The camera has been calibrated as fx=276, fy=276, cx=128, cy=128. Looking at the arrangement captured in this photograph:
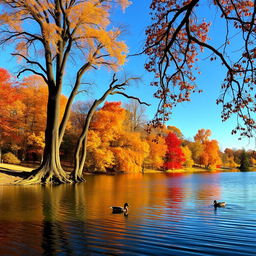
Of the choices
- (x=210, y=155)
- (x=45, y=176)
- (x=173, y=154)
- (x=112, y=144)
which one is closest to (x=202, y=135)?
(x=210, y=155)

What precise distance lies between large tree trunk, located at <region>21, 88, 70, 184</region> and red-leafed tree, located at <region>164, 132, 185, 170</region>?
42.2m

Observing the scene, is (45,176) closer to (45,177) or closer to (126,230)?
(45,177)

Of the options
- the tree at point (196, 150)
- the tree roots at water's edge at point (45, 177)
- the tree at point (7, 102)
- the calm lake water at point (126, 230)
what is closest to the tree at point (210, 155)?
the tree at point (196, 150)

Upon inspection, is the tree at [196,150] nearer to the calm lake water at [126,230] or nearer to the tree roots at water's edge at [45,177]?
the tree roots at water's edge at [45,177]

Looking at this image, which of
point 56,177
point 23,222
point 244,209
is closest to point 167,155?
point 56,177

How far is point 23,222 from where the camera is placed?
7664 mm

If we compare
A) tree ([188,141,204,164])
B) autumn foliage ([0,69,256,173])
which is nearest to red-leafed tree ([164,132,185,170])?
autumn foliage ([0,69,256,173])

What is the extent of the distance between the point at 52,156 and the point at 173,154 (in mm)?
44282

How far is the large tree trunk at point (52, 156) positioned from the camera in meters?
18.9

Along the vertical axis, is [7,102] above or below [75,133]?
above

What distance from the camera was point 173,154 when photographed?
60969 mm

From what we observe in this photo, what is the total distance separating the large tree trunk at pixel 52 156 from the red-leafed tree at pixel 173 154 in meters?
42.2

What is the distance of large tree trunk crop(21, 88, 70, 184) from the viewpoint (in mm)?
18902

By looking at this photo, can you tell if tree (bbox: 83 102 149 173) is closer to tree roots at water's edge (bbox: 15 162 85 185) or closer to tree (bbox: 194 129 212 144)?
tree roots at water's edge (bbox: 15 162 85 185)
